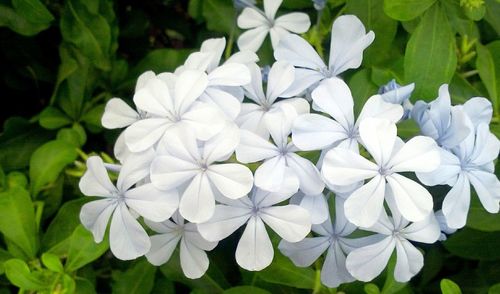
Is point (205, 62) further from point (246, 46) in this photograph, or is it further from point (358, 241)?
point (358, 241)

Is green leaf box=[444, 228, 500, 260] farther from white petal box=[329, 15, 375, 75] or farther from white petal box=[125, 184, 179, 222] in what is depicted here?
white petal box=[125, 184, 179, 222]

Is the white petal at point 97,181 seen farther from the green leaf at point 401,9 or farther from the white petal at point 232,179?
the green leaf at point 401,9

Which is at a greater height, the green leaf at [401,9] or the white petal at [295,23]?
the green leaf at [401,9]

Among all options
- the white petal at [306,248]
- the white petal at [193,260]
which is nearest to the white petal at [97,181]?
the white petal at [193,260]

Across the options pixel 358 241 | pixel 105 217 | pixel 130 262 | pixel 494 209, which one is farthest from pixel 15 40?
Answer: pixel 494 209

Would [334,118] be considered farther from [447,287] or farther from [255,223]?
[447,287]

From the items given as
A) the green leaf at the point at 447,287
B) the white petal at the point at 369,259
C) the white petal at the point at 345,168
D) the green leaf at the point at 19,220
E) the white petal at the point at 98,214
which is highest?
the white petal at the point at 345,168
